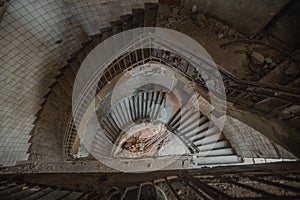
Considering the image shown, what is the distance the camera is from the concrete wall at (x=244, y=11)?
10.0 ft

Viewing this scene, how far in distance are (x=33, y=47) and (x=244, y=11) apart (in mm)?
3603

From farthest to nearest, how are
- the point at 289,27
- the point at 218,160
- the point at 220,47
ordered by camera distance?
the point at 218,160, the point at 220,47, the point at 289,27

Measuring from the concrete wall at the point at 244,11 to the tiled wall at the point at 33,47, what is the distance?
1.38 metres

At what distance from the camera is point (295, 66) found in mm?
2822

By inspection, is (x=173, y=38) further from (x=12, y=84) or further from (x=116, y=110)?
(x=116, y=110)

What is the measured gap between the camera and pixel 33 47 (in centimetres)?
380

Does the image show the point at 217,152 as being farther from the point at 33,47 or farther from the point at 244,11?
the point at 33,47

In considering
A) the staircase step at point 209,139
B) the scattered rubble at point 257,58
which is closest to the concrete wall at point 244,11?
the scattered rubble at point 257,58

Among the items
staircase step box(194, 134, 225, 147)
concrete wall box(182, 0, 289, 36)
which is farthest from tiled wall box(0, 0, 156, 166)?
staircase step box(194, 134, 225, 147)

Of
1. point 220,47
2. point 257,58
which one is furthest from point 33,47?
point 257,58

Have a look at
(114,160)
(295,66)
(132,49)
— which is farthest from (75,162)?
(295,66)

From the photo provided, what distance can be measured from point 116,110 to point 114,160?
153 cm

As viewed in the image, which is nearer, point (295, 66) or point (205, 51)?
point (295, 66)

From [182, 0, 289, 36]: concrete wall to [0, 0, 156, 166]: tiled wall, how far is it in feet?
4.51
